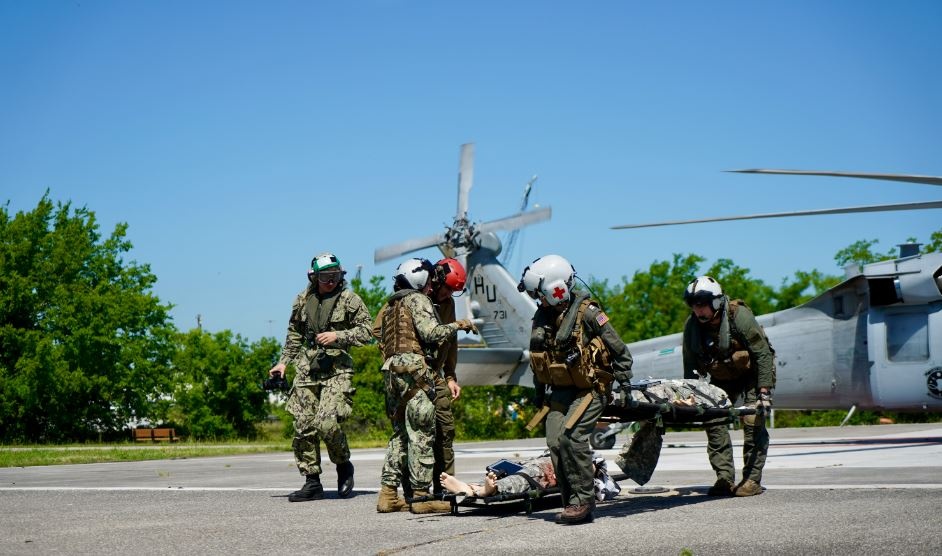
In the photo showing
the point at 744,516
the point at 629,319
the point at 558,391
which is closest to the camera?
the point at 744,516

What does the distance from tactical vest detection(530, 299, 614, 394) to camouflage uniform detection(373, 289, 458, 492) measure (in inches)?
47.5

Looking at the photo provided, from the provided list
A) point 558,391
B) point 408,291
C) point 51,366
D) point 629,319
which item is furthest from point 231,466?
point 629,319

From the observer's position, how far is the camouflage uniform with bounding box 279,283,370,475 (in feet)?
30.5

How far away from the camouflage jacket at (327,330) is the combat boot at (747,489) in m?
3.64

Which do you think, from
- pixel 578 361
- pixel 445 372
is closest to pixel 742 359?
pixel 578 361

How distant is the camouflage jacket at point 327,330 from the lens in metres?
Result: 9.40

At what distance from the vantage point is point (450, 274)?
9008mm

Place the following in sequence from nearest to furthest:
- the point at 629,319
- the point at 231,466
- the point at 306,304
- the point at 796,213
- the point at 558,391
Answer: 1. the point at 558,391
2. the point at 306,304
3. the point at 796,213
4. the point at 231,466
5. the point at 629,319

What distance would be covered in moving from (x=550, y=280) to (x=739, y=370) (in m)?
2.43

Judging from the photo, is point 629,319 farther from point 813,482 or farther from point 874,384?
point 813,482

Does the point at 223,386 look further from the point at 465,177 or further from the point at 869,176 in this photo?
the point at 869,176

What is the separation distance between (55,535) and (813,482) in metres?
7.04

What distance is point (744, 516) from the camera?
7.18m

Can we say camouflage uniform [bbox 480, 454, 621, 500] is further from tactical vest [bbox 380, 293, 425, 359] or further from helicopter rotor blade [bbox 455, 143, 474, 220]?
helicopter rotor blade [bbox 455, 143, 474, 220]
